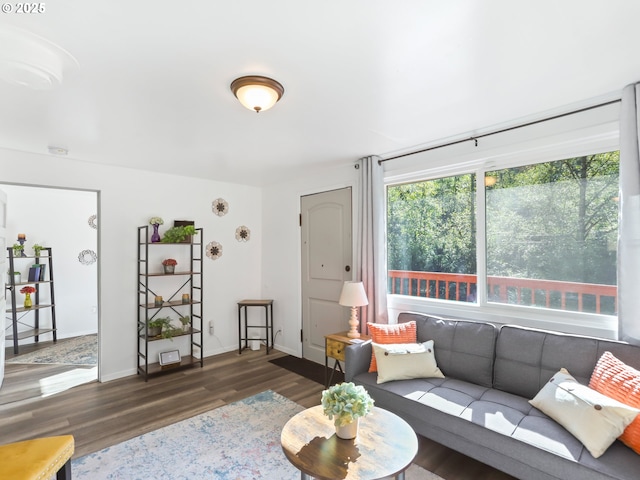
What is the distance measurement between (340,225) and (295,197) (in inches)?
37.3

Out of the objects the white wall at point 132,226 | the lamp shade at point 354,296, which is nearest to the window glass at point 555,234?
the lamp shade at point 354,296

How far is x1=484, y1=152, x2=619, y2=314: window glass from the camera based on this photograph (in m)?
2.30

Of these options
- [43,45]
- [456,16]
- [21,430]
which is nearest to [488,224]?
[456,16]

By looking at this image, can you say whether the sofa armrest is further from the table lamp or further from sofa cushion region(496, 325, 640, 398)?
sofa cushion region(496, 325, 640, 398)

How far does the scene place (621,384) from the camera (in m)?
1.78

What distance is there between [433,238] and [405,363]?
1.29 meters

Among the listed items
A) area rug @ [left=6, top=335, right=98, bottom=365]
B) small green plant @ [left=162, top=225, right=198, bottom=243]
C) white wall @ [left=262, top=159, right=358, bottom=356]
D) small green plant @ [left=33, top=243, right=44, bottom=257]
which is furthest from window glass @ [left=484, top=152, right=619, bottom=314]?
small green plant @ [left=33, top=243, right=44, bottom=257]

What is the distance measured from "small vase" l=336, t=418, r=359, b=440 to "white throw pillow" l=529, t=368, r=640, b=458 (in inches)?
44.7

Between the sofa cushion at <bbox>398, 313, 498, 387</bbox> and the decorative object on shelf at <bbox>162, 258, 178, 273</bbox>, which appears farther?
the decorative object on shelf at <bbox>162, 258, 178, 273</bbox>

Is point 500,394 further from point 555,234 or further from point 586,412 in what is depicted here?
point 555,234

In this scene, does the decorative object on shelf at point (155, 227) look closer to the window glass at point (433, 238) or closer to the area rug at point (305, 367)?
the area rug at point (305, 367)

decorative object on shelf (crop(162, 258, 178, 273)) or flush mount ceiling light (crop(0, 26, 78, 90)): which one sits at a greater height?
flush mount ceiling light (crop(0, 26, 78, 90))

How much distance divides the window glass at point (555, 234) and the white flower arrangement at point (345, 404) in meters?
1.72

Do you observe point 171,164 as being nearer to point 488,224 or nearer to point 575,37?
point 488,224
